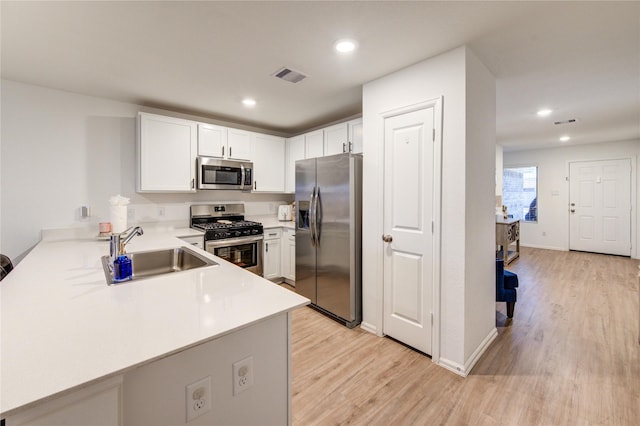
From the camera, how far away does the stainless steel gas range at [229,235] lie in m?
3.41

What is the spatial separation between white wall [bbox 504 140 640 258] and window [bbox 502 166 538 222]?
0.12 metres

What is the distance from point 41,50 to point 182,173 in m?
1.58

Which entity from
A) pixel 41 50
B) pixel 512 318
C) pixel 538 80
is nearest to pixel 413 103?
pixel 538 80

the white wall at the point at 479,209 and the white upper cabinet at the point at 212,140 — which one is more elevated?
the white upper cabinet at the point at 212,140

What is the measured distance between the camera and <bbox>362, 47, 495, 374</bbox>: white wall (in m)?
2.07

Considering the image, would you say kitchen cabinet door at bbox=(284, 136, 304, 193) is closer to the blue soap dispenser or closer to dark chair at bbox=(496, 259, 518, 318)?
dark chair at bbox=(496, 259, 518, 318)

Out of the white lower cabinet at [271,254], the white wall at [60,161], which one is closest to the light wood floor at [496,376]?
the white lower cabinet at [271,254]

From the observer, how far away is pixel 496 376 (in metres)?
2.06

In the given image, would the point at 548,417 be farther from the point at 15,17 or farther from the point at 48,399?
the point at 15,17

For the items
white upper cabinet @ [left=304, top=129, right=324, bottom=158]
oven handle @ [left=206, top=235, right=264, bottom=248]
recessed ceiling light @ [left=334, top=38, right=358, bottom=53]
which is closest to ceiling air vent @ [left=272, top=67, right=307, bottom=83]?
recessed ceiling light @ [left=334, top=38, right=358, bottom=53]

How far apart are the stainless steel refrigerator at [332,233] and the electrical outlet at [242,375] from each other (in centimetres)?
182

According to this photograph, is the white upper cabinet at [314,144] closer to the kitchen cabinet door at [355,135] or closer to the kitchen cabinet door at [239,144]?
the kitchen cabinet door at [355,135]

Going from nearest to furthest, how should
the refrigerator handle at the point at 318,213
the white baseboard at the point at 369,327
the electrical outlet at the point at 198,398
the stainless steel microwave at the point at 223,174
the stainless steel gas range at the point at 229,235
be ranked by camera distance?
the electrical outlet at the point at 198,398, the white baseboard at the point at 369,327, the refrigerator handle at the point at 318,213, the stainless steel gas range at the point at 229,235, the stainless steel microwave at the point at 223,174

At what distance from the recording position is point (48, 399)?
65cm
